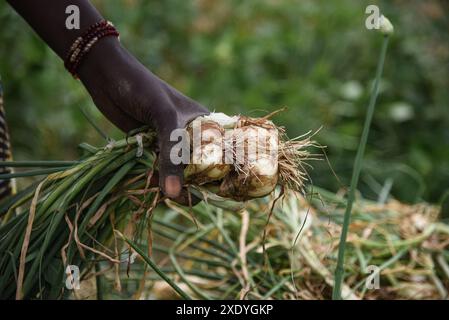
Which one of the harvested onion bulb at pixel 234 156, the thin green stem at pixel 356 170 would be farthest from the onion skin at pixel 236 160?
the thin green stem at pixel 356 170

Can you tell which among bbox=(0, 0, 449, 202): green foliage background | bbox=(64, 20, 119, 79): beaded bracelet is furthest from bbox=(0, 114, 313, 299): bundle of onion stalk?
bbox=(0, 0, 449, 202): green foliage background

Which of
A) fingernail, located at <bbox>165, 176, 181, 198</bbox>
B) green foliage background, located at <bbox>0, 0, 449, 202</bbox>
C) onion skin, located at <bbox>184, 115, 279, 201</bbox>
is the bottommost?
fingernail, located at <bbox>165, 176, 181, 198</bbox>

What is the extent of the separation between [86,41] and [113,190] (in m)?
0.22

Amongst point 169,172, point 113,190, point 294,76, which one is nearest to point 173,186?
point 169,172

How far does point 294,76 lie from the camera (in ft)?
9.79

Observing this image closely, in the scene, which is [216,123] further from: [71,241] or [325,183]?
[325,183]

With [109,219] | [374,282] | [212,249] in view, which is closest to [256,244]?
[212,249]

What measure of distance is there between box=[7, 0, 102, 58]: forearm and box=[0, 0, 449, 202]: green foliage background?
1226mm

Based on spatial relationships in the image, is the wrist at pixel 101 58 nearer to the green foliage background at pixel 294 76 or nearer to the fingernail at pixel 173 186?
the fingernail at pixel 173 186

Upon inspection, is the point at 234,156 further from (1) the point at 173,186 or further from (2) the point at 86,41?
(2) the point at 86,41

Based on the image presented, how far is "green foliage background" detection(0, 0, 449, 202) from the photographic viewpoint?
7.79ft

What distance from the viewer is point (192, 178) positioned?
0.96 meters

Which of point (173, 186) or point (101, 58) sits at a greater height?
point (101, 58)

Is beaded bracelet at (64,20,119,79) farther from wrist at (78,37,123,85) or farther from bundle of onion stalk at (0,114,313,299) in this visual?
bundle of onion stalk at (0,114,313,299)
